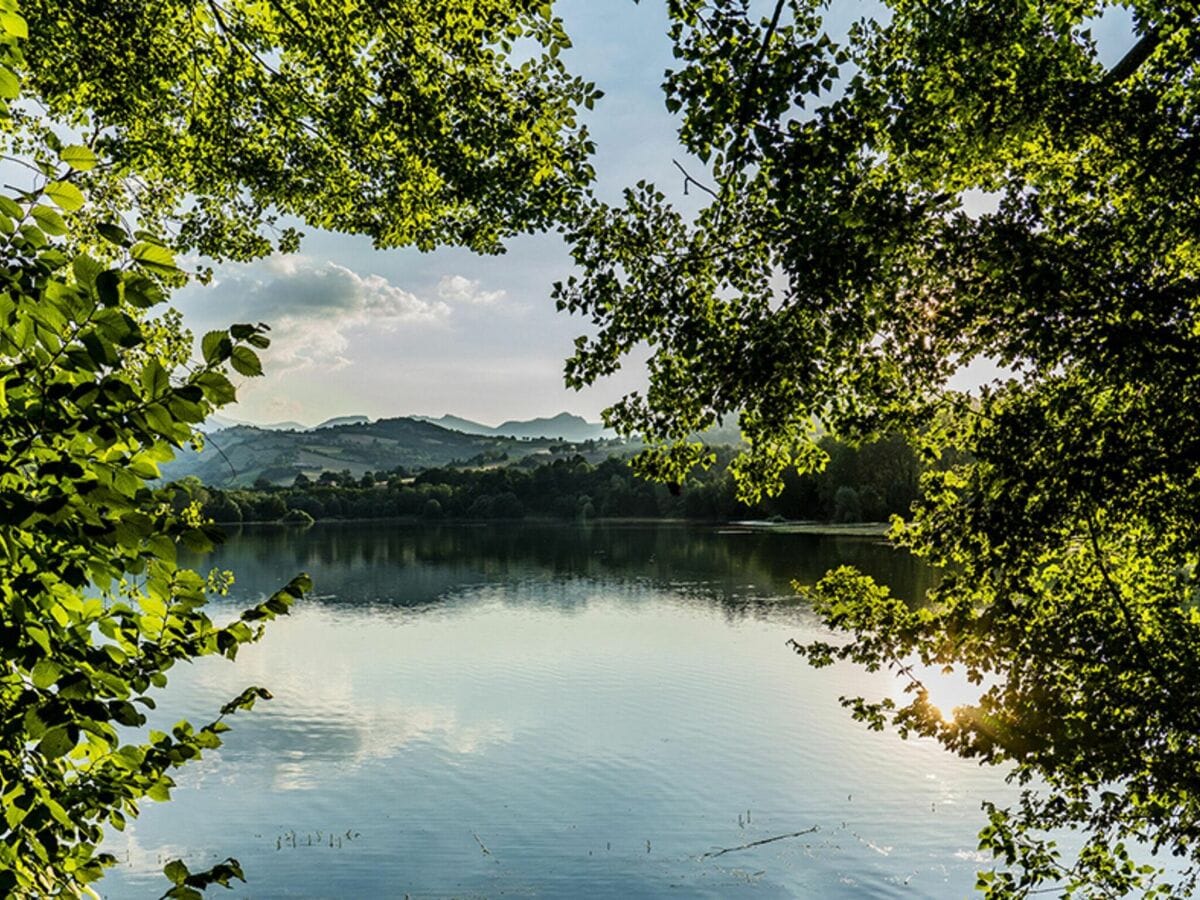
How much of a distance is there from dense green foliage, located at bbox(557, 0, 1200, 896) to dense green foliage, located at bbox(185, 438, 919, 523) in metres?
118

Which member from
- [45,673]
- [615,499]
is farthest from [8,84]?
[615,499]

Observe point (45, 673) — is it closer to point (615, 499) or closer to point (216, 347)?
point (216, 347)

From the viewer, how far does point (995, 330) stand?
22.1 ft

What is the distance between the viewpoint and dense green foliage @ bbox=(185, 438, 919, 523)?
123812 mm

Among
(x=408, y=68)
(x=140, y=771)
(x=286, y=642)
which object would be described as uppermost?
(x=408, y=68)

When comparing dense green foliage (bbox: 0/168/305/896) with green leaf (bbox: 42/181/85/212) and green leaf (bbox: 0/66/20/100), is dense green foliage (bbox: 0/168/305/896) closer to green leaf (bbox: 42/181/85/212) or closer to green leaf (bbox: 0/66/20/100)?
green leaf (bbox: 42/181/85/212)

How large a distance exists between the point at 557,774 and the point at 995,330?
69.5ft

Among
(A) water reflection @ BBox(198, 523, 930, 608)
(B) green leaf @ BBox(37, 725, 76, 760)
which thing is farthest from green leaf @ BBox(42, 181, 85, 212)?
(A) water reflection @ BBox(198, 523, 930, 608)

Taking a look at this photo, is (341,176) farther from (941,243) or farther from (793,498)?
(793,498)

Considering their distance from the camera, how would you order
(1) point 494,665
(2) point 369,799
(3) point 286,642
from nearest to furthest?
(2) point 369,799
(1) point 494,665
(3) point 286,642

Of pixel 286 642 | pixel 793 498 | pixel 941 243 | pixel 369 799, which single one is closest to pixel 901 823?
pixel 369 799

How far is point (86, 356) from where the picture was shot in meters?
2.20

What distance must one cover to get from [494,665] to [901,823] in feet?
73.0

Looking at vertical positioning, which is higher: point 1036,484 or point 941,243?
point 941,243
